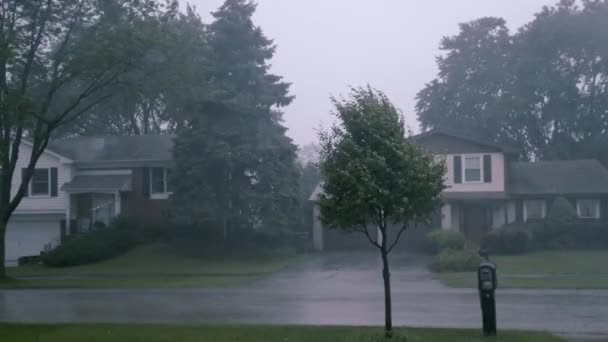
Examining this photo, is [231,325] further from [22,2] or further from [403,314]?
[22,2]

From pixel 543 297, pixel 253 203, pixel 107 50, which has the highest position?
pixel 107 50

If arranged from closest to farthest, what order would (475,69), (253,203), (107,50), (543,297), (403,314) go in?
(403,314) → (543,297) → (107,50) → (253,203) → (475,69)

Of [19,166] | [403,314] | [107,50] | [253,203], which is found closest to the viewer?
[403,314]

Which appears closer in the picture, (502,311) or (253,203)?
(502,311)

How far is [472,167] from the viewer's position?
125ft

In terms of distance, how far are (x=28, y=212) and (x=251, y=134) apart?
609 inches

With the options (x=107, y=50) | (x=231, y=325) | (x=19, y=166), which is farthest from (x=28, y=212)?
(x=231, y=325)

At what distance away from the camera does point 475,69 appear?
5650 cm

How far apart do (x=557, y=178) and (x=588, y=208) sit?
2.61 m

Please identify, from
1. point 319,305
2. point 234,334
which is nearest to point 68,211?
point 319,305

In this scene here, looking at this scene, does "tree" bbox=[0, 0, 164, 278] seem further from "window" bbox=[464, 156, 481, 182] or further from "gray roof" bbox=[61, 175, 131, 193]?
"window" bbox=[464, 156, 481, 182]

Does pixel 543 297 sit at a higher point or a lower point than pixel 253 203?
lower

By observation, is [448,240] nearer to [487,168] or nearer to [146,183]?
[487,168]

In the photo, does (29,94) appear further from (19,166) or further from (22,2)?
(19,166)
